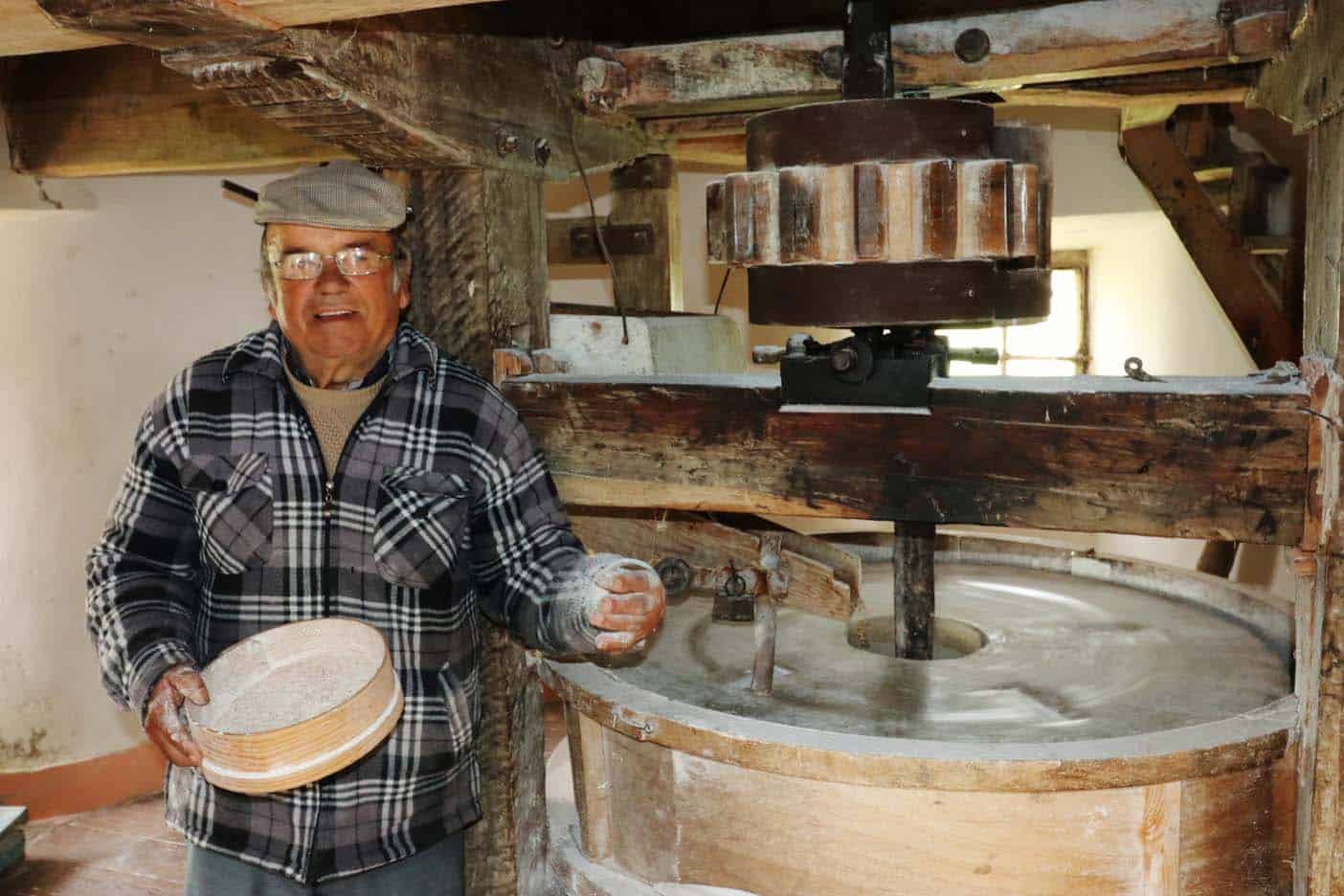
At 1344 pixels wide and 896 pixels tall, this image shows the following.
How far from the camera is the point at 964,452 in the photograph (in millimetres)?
1856

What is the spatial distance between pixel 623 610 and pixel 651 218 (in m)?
2.72

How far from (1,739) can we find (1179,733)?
3.69 m

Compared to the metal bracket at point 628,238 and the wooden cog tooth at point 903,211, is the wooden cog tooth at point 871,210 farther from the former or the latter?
the metal bracket at point 628,238

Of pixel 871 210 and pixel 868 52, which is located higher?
pixel 868 52

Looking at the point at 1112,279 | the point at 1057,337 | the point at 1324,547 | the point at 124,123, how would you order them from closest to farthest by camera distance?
the point at 1324,547 → the point at 124,123 → the point at 1112,279 → the point at 1057,337

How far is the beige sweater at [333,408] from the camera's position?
205 cm

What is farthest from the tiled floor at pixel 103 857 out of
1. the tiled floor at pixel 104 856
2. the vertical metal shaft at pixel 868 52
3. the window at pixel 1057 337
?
the window at pixel 1057 337

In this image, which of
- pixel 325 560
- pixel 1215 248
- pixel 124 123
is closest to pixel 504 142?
pixel 325 560

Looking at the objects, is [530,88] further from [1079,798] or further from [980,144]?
[1079,798]

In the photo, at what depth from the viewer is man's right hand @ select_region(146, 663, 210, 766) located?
175 cm

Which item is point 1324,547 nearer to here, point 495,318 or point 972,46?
point 972,46

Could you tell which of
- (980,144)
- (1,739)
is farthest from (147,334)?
(980,144)

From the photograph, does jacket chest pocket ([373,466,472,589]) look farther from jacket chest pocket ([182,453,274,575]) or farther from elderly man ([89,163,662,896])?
jacket chest pocket ([182,453,274,575])

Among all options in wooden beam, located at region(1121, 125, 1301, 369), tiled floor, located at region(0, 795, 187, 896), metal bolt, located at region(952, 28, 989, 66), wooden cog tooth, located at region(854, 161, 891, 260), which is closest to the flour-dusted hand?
wooden cog tooth, located at region(854, 161, 891, 260)
